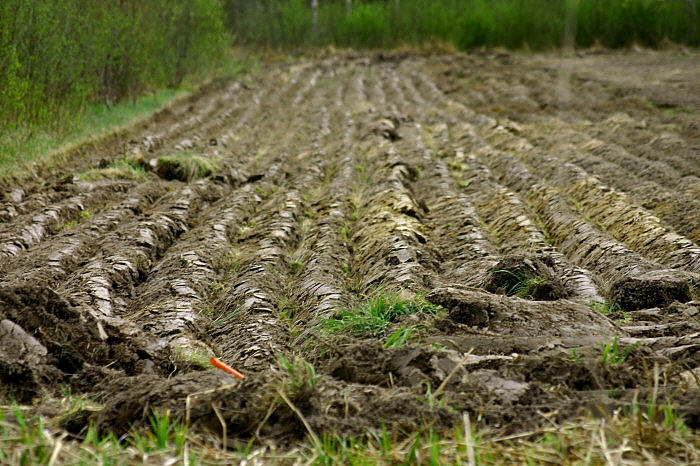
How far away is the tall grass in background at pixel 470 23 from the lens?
2905 centimetres

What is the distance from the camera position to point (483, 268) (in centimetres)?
489

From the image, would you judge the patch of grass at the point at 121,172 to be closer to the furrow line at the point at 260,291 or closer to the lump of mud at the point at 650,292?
the furrow line at the point at 260,291

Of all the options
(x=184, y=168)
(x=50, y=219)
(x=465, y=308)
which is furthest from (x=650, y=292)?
(x=184, y=168)

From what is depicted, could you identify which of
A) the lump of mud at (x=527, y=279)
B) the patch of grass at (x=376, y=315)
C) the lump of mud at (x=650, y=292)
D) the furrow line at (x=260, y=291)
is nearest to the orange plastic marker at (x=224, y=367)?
the furrow line at (x=260, y=291)

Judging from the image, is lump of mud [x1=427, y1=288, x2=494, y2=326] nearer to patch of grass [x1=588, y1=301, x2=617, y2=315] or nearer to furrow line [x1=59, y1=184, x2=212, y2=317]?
patch of grass [x1=588, y1=301, x2=617, y2=315]

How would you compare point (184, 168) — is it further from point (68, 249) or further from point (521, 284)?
point (521, 284)

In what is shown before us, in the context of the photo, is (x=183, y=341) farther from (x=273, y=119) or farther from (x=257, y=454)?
(x=273, y=119)

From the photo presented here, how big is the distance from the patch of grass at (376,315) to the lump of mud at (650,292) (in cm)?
122

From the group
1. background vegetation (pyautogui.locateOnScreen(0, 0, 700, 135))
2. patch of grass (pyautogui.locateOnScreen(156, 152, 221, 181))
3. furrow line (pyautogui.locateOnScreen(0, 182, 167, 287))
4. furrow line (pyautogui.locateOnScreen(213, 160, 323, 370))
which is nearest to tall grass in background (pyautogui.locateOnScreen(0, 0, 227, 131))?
background vegetation (pyautogui.locateOnScreen(0, 0, 700, 135))

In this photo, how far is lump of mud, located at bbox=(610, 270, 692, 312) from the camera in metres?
3.97

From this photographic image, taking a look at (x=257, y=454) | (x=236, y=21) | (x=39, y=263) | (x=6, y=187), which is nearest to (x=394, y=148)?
(x=6, y=187)

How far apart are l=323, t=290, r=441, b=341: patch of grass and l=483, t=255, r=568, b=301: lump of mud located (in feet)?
2.29

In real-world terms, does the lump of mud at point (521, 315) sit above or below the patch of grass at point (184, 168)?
above

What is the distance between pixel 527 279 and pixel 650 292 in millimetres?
745
